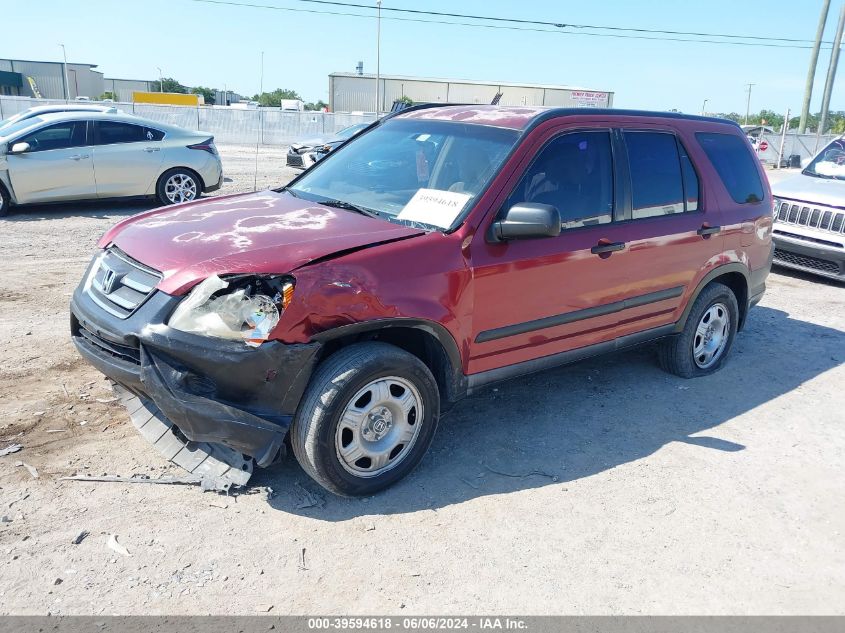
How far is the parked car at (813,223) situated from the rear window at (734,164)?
12.6ft

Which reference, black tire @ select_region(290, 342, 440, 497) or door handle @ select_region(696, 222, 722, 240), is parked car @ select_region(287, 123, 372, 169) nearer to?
door handle @ select_region(696, 222, 722, 240)

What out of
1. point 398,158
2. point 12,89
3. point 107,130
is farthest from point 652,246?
point 12,89

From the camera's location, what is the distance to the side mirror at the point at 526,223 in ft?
11.9

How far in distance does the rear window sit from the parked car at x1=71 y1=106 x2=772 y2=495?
7cm

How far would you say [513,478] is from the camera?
3.91 meters

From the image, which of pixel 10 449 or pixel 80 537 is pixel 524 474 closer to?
pixel 80 537

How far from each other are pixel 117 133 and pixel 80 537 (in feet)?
31.4

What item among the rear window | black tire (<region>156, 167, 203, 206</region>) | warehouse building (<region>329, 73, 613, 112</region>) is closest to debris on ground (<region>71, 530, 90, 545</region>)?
the rear window

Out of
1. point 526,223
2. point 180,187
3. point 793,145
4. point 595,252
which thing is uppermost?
point 793,145

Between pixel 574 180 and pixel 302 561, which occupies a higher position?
pixel 574 180

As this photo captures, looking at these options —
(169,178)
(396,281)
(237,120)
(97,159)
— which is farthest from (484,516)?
(237,120)

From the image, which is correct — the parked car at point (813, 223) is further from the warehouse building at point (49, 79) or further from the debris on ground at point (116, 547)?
the warehouse building at point (49, 79)

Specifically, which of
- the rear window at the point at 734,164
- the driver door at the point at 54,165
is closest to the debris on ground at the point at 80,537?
the rear window at the point at 734,164

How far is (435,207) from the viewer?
385 cm
